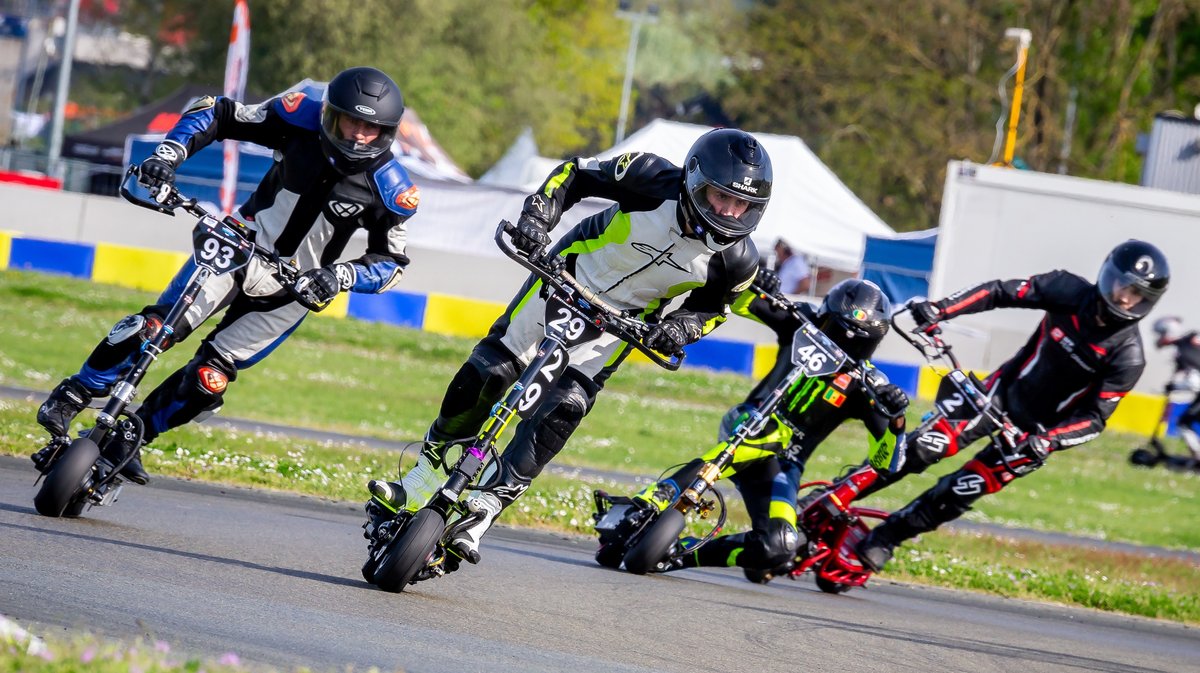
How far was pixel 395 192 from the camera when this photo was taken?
7.60 metres

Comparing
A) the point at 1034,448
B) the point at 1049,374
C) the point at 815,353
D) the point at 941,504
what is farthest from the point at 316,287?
the point at 1049,374

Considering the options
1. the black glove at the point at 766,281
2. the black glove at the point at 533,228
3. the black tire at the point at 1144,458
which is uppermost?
the black glove at the point at 533,228

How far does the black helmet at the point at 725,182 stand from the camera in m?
6.91

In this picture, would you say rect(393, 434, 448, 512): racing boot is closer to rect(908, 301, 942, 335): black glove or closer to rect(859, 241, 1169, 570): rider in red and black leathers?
rect(859, 241, 1169, 570): rider in red and black leathers

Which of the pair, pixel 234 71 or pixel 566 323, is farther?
pixel 234 71

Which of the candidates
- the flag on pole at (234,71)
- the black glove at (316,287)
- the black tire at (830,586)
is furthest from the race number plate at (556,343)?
the flag on pole at (234,71)

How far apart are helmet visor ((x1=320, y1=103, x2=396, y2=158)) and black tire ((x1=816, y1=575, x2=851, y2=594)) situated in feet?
12.4

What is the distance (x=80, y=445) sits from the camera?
6.84 meters

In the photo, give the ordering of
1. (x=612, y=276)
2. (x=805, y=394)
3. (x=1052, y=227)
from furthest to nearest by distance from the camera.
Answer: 1. (x=1052, y=227)
2. (x=805, y=394)
3. (x=612, y=276)

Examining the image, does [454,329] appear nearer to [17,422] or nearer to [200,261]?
[17,422]

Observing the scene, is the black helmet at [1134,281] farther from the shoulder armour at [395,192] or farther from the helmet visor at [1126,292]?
the shoulder armour at [395,192]

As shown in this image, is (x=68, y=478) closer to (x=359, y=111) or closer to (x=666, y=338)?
(x=359, y=111)

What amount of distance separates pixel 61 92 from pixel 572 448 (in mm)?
23378

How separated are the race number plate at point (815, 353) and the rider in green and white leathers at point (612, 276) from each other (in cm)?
108
